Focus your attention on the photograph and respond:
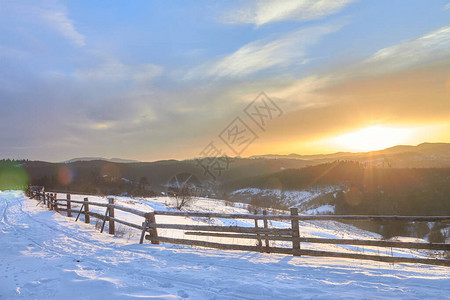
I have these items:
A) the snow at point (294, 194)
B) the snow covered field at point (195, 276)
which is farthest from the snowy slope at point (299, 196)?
the snow covered field at point (195, 276)

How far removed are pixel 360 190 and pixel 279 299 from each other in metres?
88.7

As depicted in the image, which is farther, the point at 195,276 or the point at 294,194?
the point at 294,194

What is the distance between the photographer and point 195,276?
5652 millimetres

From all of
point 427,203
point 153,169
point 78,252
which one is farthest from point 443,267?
point 153,169

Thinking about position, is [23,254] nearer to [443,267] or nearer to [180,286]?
[180,286]

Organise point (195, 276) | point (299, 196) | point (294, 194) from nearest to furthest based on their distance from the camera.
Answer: point (195, 276), point (299, 196), point (294, 194)

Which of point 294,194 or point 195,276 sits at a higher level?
point 195,276

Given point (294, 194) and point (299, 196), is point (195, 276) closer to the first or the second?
point (299, 196)

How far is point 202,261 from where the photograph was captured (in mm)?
6992

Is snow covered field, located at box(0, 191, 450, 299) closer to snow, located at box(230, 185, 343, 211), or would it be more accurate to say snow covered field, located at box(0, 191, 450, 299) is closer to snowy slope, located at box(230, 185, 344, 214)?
snowy slope, located at box(230, 185, 344, 214)

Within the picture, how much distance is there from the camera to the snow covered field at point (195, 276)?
466 centimetres

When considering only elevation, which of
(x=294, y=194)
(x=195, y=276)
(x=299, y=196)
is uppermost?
Result: (x=195, y=276)

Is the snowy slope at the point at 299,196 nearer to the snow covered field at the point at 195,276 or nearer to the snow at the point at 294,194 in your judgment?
the snow at the point at 294,194

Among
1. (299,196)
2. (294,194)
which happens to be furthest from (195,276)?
(294,194)
